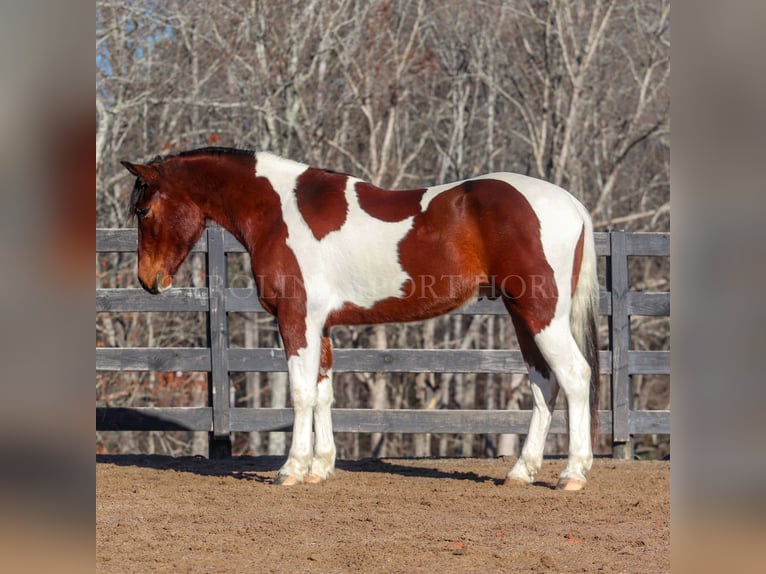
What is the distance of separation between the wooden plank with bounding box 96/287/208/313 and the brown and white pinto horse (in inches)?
40.8

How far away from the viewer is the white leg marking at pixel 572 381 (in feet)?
16.1

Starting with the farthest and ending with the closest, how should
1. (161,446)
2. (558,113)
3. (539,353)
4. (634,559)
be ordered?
(161,446)
(558,113)
(539,353)
(634,559)

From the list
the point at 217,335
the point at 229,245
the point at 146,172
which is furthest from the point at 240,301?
the point at 146,172

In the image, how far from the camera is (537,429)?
209 inches

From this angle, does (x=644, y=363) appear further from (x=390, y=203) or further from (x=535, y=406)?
(x=390, y=203)

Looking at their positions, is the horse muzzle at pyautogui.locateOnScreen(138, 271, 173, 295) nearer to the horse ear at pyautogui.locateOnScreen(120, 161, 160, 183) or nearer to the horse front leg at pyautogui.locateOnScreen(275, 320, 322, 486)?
the horse ear at pyautogui.locateOnScreen(120, 161, 160, 183)

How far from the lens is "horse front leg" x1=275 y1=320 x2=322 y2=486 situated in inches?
204

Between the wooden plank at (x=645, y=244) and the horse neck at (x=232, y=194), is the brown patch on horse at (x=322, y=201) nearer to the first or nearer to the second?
the horse neck at (x=232, y=194)

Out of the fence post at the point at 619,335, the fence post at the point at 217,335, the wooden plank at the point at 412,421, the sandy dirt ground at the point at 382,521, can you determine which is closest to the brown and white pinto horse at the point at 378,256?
the sandy dirt ground at the point at 382,521

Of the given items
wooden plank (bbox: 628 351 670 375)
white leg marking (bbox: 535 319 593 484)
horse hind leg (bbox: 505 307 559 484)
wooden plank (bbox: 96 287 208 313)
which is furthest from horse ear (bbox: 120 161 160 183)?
wooden plank (bbox: 628 351 670 375)
